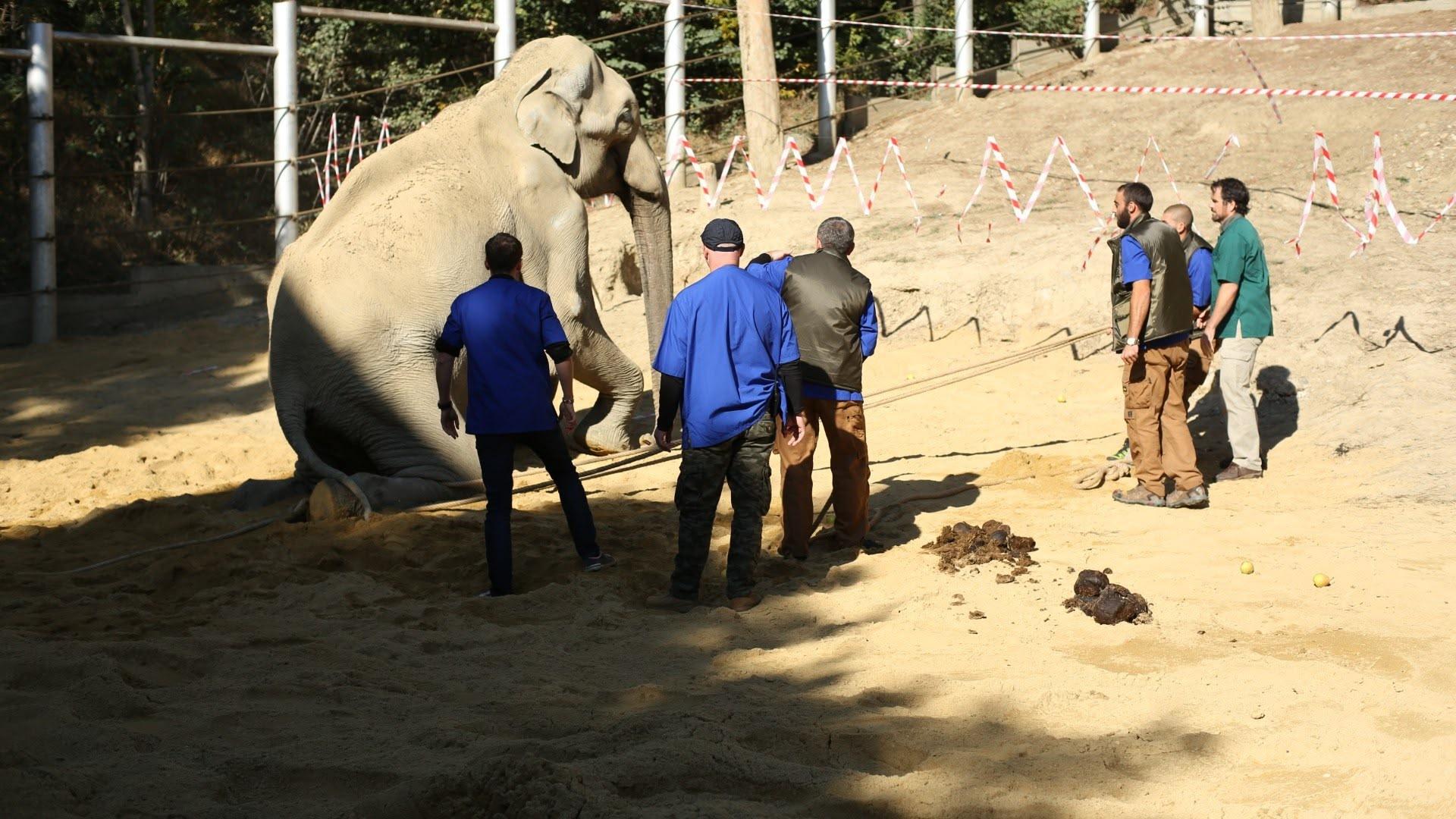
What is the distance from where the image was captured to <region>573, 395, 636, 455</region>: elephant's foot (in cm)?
961

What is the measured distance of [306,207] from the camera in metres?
24.8

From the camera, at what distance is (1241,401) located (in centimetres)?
826

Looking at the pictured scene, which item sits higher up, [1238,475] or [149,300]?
[149,300]

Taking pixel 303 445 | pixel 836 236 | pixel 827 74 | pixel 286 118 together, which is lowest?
pixel 303 445

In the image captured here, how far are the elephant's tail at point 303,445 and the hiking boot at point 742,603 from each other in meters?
2.39

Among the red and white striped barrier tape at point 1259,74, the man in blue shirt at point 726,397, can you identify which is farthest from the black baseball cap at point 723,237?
the red and white striped barrier tape at point 1259,74

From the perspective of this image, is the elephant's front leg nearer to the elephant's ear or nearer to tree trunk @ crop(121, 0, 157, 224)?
the elephant's ear

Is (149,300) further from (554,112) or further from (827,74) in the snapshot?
(827,74)

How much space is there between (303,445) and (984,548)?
392cm

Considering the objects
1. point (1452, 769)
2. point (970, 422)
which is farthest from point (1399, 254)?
point (1452, 769)

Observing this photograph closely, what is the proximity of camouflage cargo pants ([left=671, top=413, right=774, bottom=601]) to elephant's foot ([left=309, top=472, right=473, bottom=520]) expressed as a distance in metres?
2.28

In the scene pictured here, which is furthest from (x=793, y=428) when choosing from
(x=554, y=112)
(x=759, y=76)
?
(x=759, y=76)

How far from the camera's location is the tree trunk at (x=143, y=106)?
19.9 meters

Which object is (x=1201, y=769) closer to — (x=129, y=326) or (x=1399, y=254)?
(x=1399, y=254)
